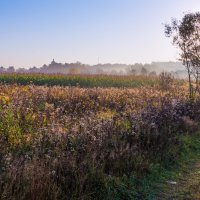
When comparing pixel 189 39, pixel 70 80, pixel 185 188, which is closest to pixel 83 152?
pixel 185 188

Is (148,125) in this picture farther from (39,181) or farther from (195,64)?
(195,64)

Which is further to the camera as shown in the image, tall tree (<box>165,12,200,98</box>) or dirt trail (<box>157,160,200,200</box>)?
tall tree (<box>165,12,200,98</box>)

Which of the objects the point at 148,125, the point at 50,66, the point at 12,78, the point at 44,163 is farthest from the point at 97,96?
the point at 50,66

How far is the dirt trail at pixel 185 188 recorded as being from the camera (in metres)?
8.20

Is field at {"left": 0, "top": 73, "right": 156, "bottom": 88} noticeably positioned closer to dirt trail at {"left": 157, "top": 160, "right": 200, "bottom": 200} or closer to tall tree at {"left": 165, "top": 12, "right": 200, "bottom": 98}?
tall tree at {"left": 165, "top": 12, "right": 200, "bottom": 98}

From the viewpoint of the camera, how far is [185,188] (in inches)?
347

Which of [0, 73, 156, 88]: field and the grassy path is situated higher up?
[0, 73, 156, 88]: field

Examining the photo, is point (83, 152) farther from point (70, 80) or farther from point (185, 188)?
point (70, 80)

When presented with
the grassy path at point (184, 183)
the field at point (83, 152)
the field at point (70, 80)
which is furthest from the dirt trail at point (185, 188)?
the field at point (70, 80)

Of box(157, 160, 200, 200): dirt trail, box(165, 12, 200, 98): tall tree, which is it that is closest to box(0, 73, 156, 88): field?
box(165, 12, 200, 98): tall tree

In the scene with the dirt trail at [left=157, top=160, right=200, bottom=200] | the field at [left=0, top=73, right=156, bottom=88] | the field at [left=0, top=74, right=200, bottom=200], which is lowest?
the dirt trail at [left=157, top=160, right=200, bottom=200]

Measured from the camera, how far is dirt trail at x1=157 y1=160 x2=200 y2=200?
26.9 feet

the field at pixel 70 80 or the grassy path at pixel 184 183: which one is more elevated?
the field at pixel 70 80

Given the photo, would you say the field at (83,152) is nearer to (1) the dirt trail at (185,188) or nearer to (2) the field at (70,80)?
(1) the dirt trail at (185,188)
